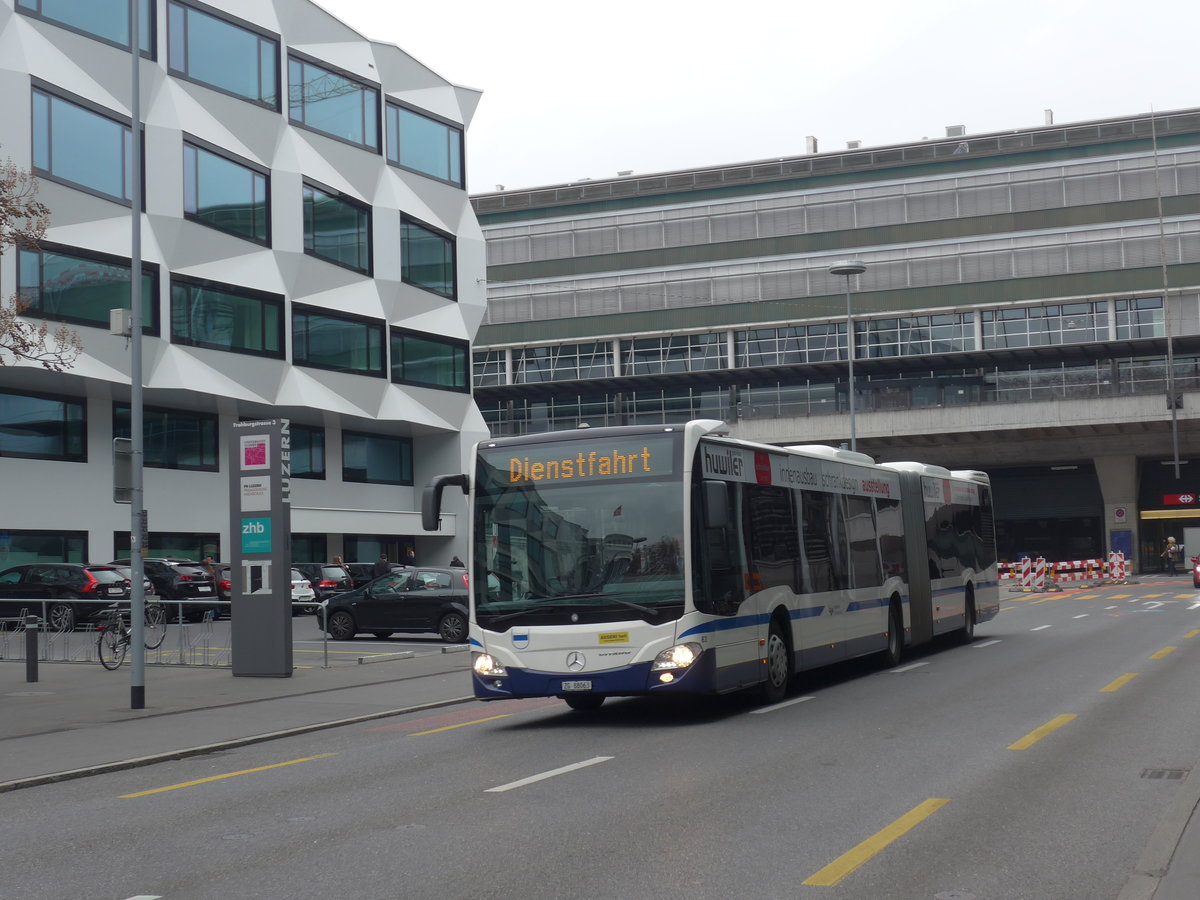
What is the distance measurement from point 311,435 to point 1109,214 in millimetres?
37845

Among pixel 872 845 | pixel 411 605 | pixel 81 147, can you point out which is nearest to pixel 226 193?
pixel 81 147

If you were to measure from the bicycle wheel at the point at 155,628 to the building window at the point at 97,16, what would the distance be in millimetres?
18005

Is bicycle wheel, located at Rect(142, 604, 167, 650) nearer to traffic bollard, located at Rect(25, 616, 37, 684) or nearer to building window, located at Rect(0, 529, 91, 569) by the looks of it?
traffic bollard, located at Rect(25, 616, 37, 684)

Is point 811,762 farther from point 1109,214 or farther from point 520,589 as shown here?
point 1109,214

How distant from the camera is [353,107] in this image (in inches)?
1859

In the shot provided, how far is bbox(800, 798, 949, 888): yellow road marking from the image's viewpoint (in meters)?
6.80

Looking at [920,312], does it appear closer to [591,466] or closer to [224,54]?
[224,54]

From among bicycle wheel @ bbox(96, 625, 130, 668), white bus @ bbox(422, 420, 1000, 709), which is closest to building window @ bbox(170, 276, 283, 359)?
bicycle wheel @ bbox(96, 625, 130, 668)

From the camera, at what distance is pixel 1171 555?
59.8 meters

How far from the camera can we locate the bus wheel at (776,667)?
1495 centimetres

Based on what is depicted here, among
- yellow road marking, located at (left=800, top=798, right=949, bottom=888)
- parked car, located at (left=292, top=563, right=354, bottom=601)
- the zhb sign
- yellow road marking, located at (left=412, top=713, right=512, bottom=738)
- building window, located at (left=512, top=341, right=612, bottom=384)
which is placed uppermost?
building window, located at (left=512, top=341, right=612, bottom=384)

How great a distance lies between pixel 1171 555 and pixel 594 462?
52.4 meters

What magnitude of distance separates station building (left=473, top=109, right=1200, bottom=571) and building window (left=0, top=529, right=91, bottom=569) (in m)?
33.5

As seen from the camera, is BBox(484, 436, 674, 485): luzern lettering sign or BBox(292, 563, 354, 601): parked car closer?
BBox(484, 436, 674, 485): luzern lettering sign
